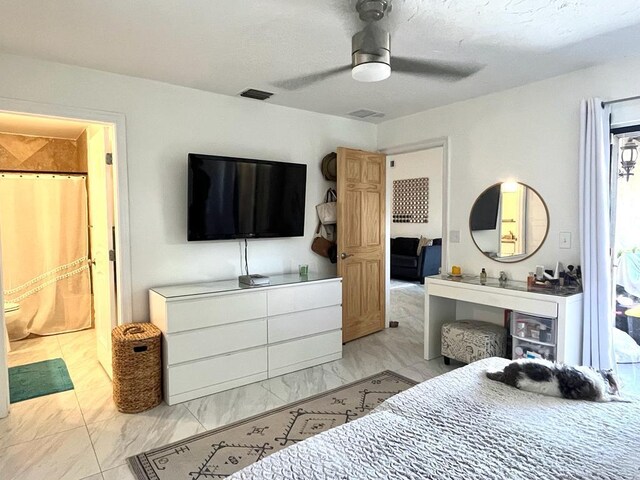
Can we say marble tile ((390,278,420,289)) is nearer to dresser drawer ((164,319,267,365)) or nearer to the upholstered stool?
the upholstered stool

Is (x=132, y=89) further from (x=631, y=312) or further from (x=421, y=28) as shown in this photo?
(x=631, y=312)

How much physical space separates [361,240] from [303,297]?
1151 mm

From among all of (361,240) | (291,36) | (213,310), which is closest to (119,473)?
(213,310)

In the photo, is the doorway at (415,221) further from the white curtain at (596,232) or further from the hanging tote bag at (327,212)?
the white curtain at (596,232)

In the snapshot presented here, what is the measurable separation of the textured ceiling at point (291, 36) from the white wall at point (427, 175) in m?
4.83

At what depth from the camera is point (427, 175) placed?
8.22m

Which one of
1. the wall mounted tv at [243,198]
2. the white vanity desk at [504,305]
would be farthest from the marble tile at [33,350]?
the white vanity desk at [504,305]

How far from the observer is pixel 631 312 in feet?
9.68

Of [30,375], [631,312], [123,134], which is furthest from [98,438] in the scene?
[631,312]

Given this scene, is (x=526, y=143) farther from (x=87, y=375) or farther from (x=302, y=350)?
(x=87, y=375)

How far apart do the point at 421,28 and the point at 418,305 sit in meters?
4.22

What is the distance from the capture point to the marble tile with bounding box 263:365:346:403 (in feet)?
9.94

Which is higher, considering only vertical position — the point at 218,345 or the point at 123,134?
the point at 123,134

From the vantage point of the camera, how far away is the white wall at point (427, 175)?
7.99 m
